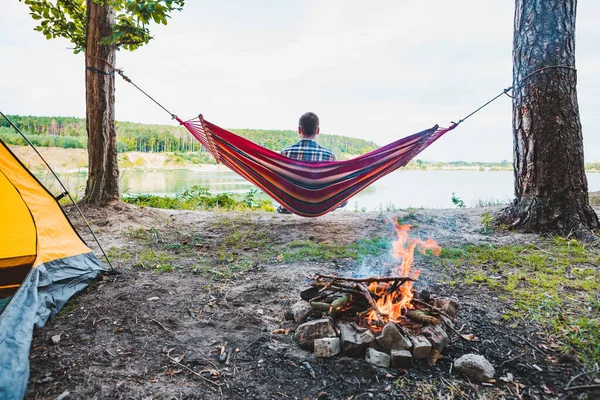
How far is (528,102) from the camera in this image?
2.76m

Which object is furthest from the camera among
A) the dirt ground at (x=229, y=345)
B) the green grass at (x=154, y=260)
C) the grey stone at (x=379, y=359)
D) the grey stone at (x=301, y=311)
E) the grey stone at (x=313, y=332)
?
the green grass at (x=154, y=260)

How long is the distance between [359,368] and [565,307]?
1.06 meters

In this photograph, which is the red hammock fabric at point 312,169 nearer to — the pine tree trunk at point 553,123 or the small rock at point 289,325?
the pine tree trunk at point 553,123

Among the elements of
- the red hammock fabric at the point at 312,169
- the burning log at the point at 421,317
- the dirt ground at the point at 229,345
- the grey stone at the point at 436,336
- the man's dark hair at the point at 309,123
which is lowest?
the dirt ground at the point at 229,345

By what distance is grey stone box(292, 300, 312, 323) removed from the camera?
1549 millimetres

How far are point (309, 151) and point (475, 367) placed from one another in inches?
87.9

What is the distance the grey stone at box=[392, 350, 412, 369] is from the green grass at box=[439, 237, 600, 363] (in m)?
0.59

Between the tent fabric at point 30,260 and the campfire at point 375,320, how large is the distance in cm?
101

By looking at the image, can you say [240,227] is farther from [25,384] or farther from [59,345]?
[25,384]

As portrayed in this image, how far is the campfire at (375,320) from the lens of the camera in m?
1.30

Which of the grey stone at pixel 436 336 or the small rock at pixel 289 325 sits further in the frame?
the small rock at pixel 289 325

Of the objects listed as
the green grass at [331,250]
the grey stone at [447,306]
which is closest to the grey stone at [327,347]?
the grey stone at [447,306]

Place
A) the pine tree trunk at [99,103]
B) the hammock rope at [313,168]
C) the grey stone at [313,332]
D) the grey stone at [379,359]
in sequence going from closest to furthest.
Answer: the grey stone at [379,359]
the grey stone at [313,332]
the hammock rope at [313,168]
the pine tree trunk at [99,103]

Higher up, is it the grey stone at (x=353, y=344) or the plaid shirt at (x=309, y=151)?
the plaid shirt at (x=309, y=151)
